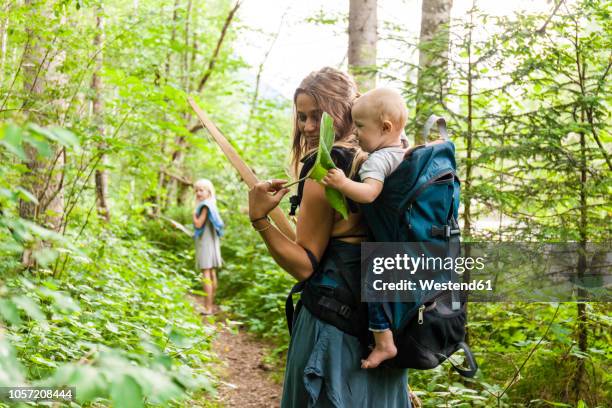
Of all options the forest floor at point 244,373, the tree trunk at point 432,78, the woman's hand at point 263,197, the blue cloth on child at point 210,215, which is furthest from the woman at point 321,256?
the blue cloth on child at point 210,215

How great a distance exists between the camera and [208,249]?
379 inches

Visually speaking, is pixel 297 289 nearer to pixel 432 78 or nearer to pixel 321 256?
pixel 321 256

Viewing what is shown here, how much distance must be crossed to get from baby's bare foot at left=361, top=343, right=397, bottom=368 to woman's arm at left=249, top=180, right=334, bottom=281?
0.42 metres

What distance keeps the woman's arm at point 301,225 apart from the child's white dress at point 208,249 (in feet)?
23.7

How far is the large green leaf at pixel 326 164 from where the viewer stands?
7.05 ft

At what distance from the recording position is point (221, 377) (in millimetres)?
→ 6238

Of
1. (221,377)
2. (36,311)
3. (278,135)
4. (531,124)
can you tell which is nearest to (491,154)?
(531,124)

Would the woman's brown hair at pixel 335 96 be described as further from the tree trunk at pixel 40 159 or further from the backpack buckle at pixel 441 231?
the tree trunk at pixel 40 159

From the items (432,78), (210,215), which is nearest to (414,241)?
(432,78)

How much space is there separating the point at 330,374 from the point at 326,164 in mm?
852

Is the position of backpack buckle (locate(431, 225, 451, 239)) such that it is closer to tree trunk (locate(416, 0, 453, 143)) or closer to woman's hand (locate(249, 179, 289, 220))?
woman's hand (locate(249, 179, 289, 220))

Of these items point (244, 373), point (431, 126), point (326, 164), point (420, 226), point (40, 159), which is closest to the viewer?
point (326, 164)

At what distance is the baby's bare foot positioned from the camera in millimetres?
2377

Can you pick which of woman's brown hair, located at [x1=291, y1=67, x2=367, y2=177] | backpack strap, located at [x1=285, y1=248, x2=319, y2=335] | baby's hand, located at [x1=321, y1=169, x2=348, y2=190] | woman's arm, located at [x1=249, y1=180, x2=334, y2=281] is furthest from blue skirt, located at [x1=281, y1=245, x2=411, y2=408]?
woman's brown hair, located at [x1=291, y1=67, x2=367, y2=177]
